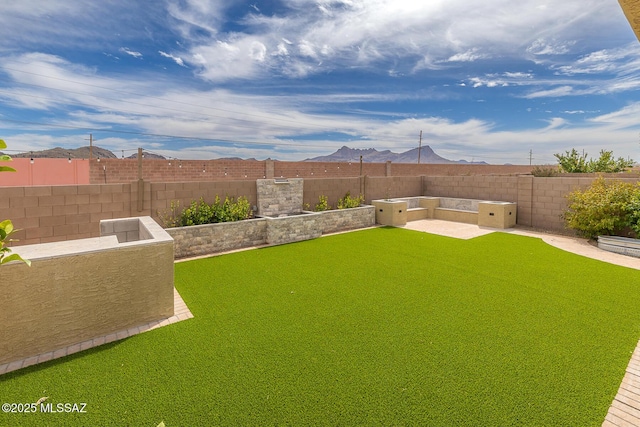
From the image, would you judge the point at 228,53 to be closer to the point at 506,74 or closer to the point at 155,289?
the point at 155,289

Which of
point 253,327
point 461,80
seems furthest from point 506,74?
point 253,327

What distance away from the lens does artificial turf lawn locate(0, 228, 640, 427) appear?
105 inches

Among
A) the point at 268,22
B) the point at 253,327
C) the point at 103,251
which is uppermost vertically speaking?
the point at 268,22

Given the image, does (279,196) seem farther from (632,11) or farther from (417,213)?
(632,11)

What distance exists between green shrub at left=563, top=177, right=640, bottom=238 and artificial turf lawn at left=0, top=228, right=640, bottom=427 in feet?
10.2

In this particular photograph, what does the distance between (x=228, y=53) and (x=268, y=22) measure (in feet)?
8.61

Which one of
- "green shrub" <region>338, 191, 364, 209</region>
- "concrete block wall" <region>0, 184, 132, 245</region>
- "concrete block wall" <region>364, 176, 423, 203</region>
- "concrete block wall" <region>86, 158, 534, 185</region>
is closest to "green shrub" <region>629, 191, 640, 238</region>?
"concrete block wall" <region>364, 176, 423, 203</region>

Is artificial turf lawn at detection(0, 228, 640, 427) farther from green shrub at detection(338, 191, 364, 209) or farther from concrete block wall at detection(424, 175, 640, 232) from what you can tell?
green shrub at detection(338, 191, 364, 209)

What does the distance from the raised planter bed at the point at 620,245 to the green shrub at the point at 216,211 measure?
9.65m

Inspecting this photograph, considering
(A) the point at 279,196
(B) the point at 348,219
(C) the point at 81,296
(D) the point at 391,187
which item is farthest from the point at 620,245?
(C) the point at 81,296

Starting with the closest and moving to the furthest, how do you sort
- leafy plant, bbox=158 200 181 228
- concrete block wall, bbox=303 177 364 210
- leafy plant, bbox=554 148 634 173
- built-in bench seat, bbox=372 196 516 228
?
leafy plant, bbox=158 200 181 228 < concrete block wall, bbox=303 177 364 210 < built-in bench seat, bbox=372 196 516 228 < leafy plant, bbox=554 148 634 173

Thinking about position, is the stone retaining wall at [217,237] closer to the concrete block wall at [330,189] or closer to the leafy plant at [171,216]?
the leafy plant at [171,216]

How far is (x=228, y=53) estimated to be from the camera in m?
14.0

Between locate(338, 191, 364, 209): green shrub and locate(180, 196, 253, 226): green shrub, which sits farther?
locate(338, 191, 364, 209): green shrub
